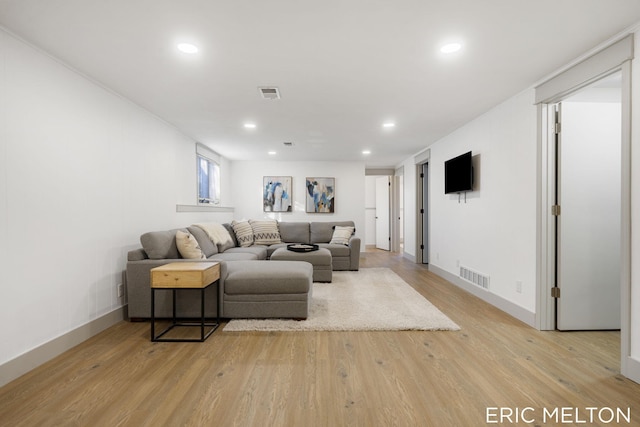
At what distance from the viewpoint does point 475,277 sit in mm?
3945

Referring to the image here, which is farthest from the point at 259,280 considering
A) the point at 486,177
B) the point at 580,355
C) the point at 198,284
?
the point at 486,177

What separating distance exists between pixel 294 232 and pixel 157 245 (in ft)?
11.0

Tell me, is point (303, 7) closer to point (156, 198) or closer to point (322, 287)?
point (156, 198)

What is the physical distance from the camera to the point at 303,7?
69.7 inches

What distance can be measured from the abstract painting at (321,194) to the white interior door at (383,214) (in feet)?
7.57

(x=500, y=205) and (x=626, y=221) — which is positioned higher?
(x=500, y=205)

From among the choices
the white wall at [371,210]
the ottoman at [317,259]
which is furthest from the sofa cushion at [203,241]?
the white wall at [371,210]

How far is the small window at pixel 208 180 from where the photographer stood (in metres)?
5.23

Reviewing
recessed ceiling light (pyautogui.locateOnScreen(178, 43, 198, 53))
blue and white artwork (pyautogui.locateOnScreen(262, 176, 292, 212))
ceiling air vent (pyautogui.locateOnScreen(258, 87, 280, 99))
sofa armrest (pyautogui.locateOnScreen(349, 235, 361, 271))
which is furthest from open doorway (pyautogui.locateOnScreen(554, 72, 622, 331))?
blue and white artwork (pyautogui.locateOnScreen(262, 176, 292, 212))

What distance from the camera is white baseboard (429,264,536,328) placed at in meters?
2.92

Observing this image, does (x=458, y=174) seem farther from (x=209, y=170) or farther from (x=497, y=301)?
(x=209, y=170)

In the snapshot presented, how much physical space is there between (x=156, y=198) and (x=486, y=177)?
414 cm

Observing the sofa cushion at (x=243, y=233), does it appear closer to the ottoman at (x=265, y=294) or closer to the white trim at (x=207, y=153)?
the white trim at (x=207, y=153)

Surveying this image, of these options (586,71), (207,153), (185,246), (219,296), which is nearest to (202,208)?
(207,153)
